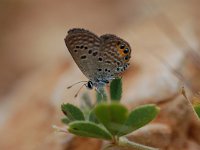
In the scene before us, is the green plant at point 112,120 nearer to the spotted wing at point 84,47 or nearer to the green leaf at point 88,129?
the green leaf at point 88,129

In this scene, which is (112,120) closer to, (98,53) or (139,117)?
(139,117)

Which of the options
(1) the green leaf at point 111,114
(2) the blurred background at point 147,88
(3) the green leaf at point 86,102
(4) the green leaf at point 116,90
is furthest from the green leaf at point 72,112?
(2) the blurred background at point 147,88

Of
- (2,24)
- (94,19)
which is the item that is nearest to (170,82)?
(94,19)

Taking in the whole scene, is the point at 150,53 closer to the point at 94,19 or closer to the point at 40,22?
the point at 94,19

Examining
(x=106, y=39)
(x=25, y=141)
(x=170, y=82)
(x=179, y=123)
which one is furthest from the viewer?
(x=25, y=141)

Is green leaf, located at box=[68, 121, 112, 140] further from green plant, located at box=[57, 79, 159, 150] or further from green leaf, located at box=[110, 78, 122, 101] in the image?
green leaf, located at box=[110, 78, 122, 101]
